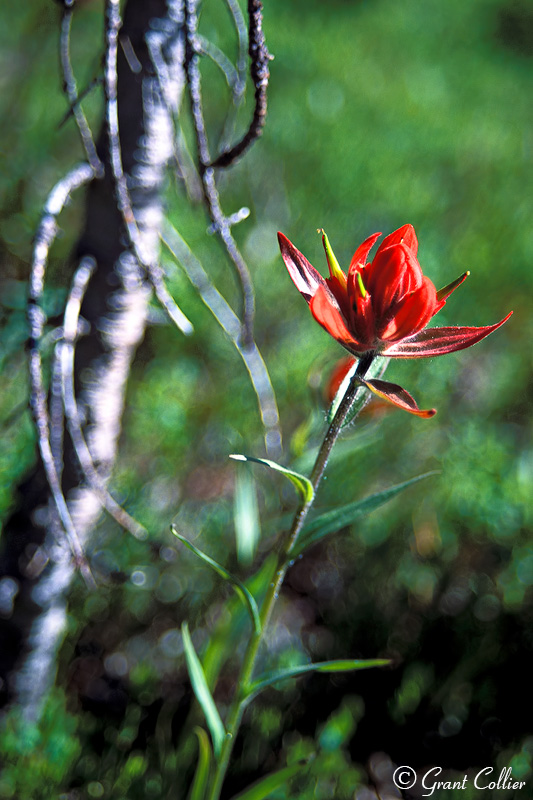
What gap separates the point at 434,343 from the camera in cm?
43

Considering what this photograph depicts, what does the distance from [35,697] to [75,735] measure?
0.08 m

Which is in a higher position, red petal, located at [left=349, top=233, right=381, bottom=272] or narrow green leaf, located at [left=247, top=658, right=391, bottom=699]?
red petal, located at [left=349, top=233, right=381, bottom=272]

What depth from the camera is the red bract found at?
0.40 meters

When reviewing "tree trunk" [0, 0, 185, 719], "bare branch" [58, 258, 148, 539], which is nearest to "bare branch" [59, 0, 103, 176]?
"tree trunk" [0, 0, 185, 719]

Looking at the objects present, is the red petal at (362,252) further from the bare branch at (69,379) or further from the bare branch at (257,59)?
the bare branch at (69,379)

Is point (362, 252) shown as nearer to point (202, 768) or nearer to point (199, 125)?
point (199, 125)

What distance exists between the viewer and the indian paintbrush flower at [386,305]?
1.31 feet

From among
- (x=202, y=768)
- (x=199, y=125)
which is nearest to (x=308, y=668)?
(x=202, y=768)

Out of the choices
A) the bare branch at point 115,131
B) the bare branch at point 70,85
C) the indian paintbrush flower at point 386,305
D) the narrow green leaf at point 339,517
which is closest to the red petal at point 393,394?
the indian paintbrush flower at point 386,305

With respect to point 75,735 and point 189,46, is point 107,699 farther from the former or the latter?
point 189,46

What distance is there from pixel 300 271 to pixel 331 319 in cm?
7

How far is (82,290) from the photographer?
2.13 ft

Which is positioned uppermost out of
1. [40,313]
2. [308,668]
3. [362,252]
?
[362,252]

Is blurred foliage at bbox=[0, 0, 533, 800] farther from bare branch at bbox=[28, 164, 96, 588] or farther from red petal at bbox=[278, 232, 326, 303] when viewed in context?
red petal at bbox=[278, 232, 326, 303]
